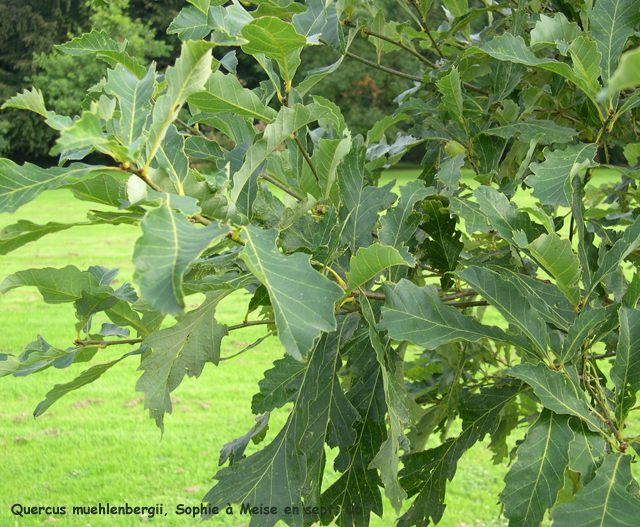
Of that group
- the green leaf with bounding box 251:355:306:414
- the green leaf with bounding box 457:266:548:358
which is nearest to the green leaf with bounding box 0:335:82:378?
the green leaf with bounding box 251:355:306:414

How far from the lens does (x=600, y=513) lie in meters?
0.67

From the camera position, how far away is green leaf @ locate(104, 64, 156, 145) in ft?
2.00

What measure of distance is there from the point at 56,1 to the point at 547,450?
22731mm

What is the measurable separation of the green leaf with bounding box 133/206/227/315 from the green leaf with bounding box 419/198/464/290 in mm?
537

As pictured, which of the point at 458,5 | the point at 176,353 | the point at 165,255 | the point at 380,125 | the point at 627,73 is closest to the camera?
the point at 627,73

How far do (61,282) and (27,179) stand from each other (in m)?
0.37

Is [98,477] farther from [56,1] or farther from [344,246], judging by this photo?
[56,1]

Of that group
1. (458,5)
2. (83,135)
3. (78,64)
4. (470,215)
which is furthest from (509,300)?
(78,64)

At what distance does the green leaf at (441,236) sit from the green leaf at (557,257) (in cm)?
20

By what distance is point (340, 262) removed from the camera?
3.08 ft

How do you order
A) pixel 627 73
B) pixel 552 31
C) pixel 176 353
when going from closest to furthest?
pixel 627 73 < pixel 176 353 < pixel 552 31

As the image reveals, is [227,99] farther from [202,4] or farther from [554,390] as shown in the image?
[554,390]

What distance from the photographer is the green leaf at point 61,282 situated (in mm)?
895

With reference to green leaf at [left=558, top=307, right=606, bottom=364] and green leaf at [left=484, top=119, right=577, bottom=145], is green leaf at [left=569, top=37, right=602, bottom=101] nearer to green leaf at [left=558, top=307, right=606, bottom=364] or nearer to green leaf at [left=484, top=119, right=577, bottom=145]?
green leaf at [left=484, top=119, right=577, bottom=145]
